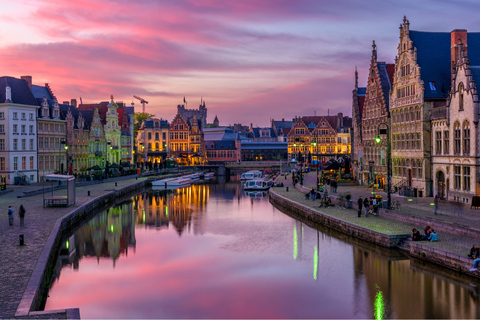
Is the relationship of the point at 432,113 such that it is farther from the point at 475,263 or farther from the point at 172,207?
the point at 172,207

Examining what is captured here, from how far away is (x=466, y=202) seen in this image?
3788cm

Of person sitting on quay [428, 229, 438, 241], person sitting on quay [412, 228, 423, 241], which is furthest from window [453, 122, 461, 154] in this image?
person sitting on quay [428, 229, 438, 241]

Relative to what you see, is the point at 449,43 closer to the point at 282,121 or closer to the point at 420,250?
the point at 420,250

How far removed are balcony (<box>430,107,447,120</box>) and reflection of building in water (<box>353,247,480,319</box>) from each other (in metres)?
18.2

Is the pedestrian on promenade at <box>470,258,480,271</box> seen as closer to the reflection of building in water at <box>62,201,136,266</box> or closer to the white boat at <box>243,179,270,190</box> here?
the reflection of building in water at <box>62,201,136,266</box>

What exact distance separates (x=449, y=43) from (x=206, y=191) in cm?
4133

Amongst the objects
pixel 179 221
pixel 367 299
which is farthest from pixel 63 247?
pixel 367 299

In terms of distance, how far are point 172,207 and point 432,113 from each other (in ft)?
92.5

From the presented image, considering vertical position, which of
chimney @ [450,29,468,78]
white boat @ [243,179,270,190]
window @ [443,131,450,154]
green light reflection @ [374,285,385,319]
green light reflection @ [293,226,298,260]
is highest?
chimney @ [450,29,468,78]

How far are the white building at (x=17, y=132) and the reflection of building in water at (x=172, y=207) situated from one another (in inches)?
568

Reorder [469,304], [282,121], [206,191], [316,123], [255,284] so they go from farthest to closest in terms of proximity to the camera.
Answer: [282,121] < [316,123] < [206,191] < [255,284] < [469,304]

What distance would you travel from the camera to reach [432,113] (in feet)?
143

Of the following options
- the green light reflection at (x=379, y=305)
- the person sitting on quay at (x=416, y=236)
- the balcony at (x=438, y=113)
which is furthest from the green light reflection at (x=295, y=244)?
the balcony at (x=438, y=113)

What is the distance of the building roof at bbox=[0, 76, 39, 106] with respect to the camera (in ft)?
211
